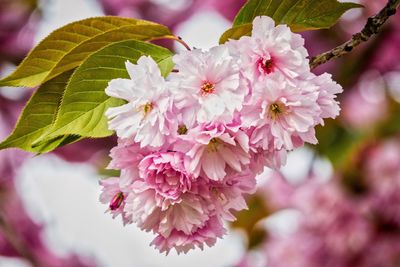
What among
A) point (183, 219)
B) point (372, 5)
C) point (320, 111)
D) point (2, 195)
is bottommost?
point (183, 219)

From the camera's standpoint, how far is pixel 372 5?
2.21 meters

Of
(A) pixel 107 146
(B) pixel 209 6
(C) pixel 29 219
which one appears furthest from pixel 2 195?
(B) pixel 209 6

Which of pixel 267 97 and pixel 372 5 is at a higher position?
pixel 372 5

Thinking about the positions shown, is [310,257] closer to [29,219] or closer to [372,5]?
[372,5]

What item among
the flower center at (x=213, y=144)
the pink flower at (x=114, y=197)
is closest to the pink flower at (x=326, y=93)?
the flower center at (x=213, y=144)

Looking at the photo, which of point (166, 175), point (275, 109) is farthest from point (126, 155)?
point (275, 109)

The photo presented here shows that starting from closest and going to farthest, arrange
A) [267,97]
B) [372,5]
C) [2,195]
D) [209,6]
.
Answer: [267,97] < [372,5] < [209,6] < [2,195]

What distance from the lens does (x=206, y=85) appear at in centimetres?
72

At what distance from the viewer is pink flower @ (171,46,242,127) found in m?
0.71

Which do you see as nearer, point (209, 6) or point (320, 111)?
point (320, 111)

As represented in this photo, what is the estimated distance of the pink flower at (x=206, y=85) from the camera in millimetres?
709

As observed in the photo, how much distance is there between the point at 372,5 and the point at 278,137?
1.59m

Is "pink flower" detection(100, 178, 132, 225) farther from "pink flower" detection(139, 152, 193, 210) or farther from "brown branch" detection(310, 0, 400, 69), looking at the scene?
"brown branch" detection(310, 0, 400, 69)

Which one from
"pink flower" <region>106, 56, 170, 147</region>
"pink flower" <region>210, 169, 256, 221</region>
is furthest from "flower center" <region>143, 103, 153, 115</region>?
"pink flower" <region>210, 169, 256, 221</region>
